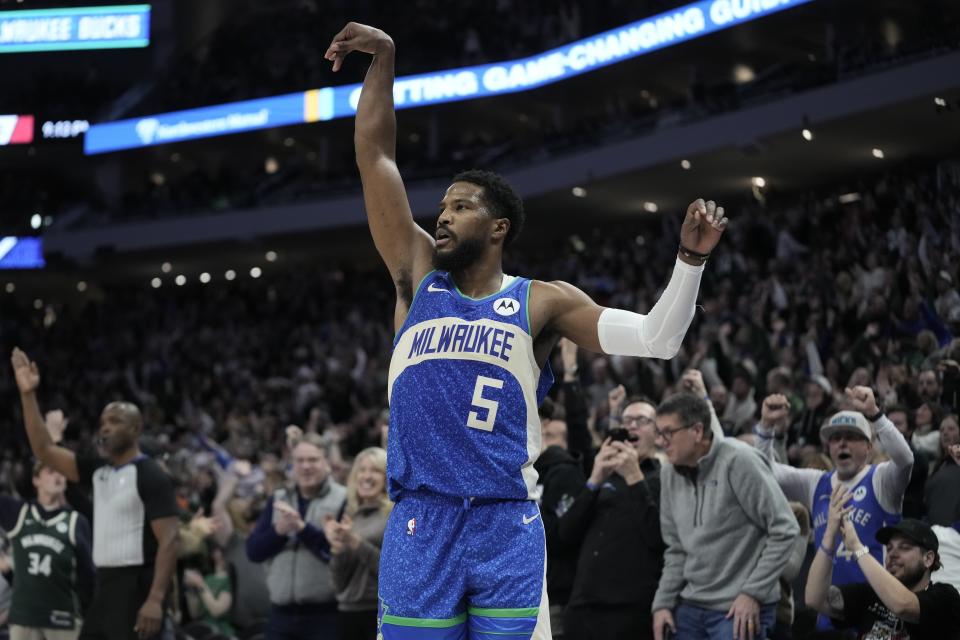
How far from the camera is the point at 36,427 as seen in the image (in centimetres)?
671

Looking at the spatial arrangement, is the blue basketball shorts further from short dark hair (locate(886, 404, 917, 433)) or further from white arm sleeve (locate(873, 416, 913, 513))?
short dark hair (locate(886, 404, 917, 433))

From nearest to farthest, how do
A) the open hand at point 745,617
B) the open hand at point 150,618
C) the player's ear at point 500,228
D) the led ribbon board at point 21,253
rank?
1. the player's ear at point 500,228
2. the open hand at point 745,617
3. the open hand at point 150,618
4. the led ribbon board at point 21,253

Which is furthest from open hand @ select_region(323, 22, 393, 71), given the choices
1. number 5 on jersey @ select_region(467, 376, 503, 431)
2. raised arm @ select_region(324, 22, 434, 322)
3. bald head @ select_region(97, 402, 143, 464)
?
bald head @ select_region(97, 402, 143, 464)

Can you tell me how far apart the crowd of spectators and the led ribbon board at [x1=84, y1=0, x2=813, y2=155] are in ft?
10.2

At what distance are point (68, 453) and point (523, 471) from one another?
4289 millimetres

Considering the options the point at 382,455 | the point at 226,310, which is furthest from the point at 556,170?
the point at 382,455

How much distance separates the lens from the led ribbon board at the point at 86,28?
2769 centimetres

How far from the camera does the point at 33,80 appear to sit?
29797 mm

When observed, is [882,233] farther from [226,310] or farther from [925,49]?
[226,310]

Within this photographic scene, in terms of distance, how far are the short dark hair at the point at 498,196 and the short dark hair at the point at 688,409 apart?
230 cm

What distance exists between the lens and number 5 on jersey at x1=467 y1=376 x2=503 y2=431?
132 inches

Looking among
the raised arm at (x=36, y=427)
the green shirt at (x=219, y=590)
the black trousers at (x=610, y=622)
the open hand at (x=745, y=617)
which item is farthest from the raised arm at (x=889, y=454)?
the green shirt at (x=219, y=590)

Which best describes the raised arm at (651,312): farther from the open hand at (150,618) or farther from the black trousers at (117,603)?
the black trousers at (117,603)

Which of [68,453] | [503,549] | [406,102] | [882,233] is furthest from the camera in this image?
[406,102]
